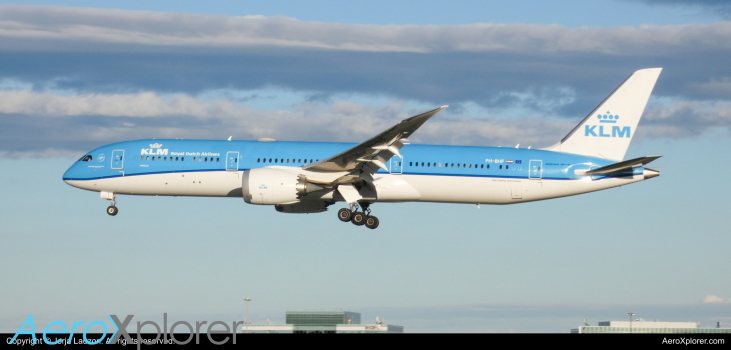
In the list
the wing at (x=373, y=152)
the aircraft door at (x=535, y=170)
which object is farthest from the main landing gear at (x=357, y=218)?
the aircraft door at (x=535, y=170)

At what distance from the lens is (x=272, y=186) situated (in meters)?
41.7

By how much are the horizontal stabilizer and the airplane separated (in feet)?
0.17

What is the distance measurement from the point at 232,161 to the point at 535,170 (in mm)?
15743

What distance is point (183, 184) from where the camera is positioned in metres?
44.6

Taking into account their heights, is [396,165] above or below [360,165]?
above

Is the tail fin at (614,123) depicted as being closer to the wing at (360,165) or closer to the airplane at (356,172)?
the airplane at (356,172)

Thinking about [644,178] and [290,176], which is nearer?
[290,176]

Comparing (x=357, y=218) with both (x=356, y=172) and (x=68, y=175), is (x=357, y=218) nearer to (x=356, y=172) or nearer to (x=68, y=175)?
(x=356, y=172)

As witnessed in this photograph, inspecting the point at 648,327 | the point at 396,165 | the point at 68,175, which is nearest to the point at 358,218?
the point at 396,165

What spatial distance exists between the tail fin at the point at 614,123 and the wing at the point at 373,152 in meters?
10.3

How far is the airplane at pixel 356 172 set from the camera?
1729 inches
